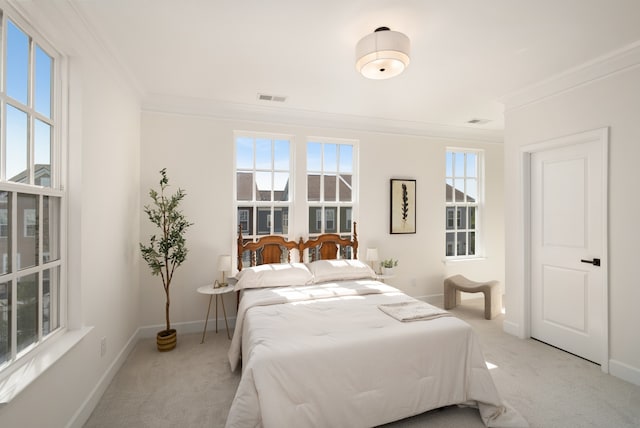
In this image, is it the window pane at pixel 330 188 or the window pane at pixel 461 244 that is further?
the window pane at pixel 461 244

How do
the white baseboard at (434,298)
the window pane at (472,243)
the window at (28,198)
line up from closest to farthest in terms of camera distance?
the window at (28,198) → the white baseboard at (434,298) → the window pane at (472,243)

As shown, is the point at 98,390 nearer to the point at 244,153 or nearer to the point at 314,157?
the point at 244,153

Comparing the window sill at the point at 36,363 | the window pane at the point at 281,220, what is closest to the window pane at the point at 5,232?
the window sill at the point at 36,363

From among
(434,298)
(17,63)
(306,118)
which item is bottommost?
(434,298)

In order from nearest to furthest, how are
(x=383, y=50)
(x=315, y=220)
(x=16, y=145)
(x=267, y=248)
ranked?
(x=16, y=145)
(x=383, y=50)
(x=267, y=248)
(x=315, y=220)

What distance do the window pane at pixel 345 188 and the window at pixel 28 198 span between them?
3.25 metres

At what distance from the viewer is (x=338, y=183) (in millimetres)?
4508

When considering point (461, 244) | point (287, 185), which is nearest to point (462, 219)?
point (461, 244)

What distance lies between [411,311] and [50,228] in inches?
104

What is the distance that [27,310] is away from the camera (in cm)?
164

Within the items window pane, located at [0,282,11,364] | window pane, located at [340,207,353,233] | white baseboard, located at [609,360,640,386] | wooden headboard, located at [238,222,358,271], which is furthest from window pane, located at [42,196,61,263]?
white baseboard, located at [609,360,640,386]

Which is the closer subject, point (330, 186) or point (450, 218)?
point (330, 186)

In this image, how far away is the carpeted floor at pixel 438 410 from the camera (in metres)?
2.13

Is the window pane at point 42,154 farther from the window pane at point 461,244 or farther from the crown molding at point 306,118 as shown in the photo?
the window pane at point 461,244
